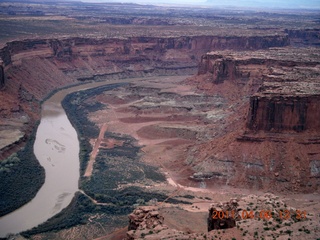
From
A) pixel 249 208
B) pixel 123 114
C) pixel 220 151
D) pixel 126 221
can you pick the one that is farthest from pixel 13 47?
pixel 249 208

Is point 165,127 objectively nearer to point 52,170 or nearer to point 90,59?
point 52,170

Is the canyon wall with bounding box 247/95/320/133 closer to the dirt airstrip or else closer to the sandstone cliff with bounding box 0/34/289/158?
the dirt airstrip

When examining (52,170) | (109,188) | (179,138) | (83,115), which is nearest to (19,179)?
(52,170)

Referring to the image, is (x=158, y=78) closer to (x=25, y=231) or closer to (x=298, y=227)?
(x=25, y=231)

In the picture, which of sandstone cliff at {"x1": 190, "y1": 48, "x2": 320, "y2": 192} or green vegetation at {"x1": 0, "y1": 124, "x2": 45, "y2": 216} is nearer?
green vegetation at {"x1": 0, "y1": 124, "x2": 45, "y2": 216}

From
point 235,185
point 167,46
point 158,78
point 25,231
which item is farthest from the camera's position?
point 167,46

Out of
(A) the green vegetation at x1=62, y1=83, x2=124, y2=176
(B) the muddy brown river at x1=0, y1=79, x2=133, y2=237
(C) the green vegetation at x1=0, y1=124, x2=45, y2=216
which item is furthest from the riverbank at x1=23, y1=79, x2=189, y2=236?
(C) the green vegetation at x1=0, y1=124, x2=45, y2=216
